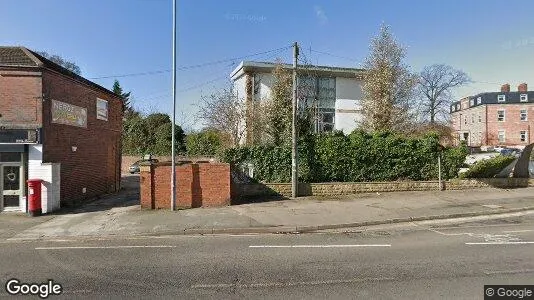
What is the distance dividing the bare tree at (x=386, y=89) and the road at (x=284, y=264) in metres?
14.7

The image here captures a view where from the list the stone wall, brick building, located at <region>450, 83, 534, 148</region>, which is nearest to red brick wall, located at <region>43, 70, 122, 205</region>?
the stone wall

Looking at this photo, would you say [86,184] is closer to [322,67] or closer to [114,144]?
[114,144]

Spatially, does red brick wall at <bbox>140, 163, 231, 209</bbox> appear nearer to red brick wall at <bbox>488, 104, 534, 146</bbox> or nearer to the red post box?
the red post box

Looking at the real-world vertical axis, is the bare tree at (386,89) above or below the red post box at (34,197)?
above

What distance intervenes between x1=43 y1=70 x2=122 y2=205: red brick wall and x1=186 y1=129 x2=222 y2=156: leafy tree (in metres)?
8.09

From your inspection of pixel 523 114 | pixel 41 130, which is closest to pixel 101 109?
pixel 41 130

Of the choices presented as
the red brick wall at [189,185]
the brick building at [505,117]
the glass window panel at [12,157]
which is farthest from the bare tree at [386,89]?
the brick building at [505,117]

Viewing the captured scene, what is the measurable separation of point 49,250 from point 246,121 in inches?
556

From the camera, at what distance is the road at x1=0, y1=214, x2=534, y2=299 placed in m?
5.66

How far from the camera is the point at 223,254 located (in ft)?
25.8

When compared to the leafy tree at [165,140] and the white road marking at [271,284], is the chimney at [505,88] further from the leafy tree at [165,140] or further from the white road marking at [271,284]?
the white road marking at [271,284]

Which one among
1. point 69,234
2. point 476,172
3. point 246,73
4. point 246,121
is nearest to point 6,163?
point 69,234

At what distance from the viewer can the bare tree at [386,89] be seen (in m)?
24.2

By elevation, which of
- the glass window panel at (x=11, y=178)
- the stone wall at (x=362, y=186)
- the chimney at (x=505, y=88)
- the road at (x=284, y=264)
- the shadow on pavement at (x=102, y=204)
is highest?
the chimney at (x=505, y=88)
